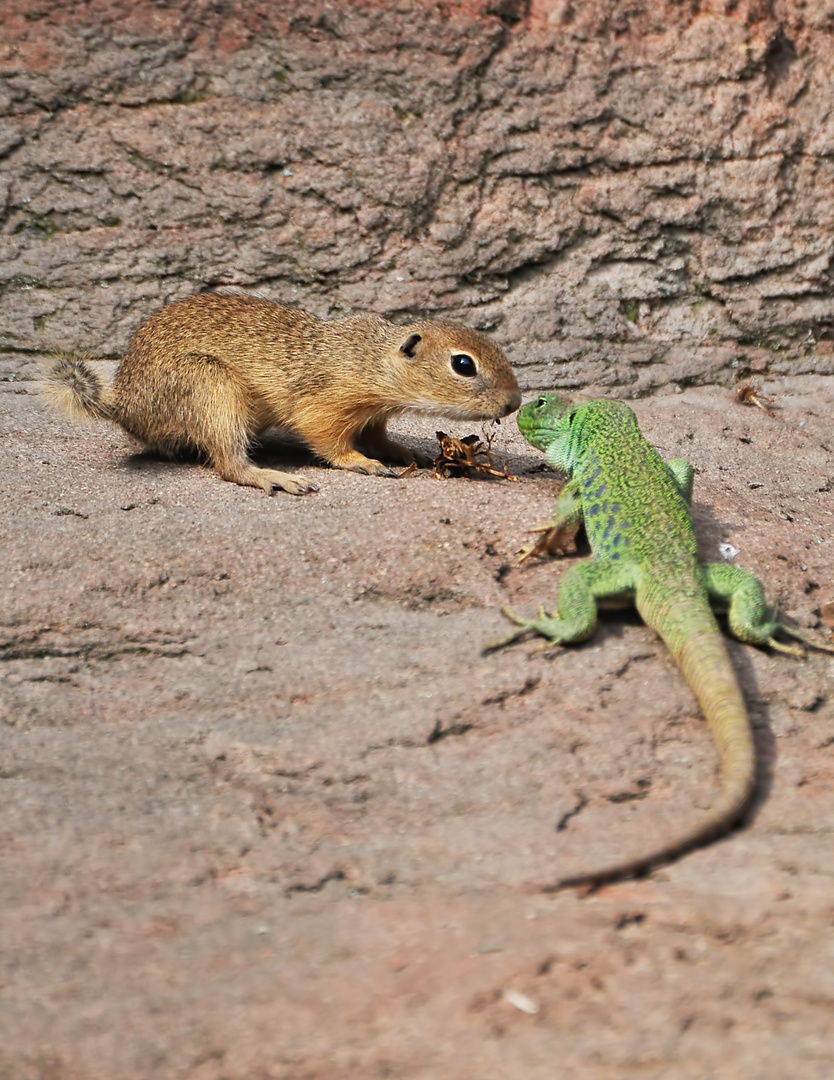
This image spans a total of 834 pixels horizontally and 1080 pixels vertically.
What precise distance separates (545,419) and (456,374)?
0.91 metres

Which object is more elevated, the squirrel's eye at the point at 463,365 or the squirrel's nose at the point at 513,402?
the squirrel's eye at the point at 463,365

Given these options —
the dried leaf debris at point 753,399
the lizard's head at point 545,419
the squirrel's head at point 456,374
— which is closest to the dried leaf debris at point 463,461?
the squirrel's head at point 456,374

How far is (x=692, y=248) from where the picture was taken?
908 cm

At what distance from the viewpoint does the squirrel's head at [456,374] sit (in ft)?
23.0

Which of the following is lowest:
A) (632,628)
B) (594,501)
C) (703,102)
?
(632,628)

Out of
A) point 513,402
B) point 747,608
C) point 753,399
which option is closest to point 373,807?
point 747,608

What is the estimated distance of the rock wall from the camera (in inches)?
339

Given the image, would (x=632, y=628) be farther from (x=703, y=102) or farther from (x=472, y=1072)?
(x=703, y=102)

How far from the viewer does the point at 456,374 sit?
7.08 meters

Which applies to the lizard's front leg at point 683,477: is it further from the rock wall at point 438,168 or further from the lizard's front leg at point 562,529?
the rock wall at point 438,168

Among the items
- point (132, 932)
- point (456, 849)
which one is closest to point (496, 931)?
point (456, 849)

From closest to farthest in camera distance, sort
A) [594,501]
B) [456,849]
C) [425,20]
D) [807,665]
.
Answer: [456,849] → [807,665] → [594,501] → [425,20]

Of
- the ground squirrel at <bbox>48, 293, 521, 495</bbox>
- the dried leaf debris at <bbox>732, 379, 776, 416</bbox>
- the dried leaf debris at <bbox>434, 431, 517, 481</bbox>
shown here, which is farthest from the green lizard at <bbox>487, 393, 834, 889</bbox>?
the dried leaf debris at <bbox>732, 379, 776, 416</bbox>

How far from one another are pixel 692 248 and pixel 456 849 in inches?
255
